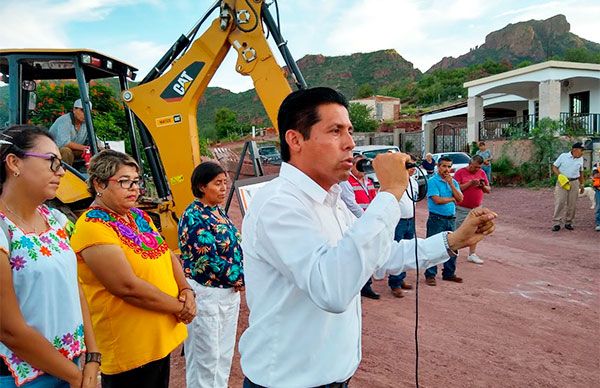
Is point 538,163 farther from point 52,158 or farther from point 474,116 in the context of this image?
point 52,158

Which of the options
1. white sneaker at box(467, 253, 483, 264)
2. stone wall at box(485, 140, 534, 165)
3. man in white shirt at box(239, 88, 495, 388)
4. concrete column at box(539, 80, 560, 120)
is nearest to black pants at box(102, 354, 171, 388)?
man in white shirt at box(239, 88, 495, 388)

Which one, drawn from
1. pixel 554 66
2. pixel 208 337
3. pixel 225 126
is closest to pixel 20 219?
pixel 208 337

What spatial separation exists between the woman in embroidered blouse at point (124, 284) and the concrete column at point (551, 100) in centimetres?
1992

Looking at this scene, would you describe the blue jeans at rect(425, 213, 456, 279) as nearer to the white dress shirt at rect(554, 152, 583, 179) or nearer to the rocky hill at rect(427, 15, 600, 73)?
the white dress shirt at rect(554, 152, 583, 179)

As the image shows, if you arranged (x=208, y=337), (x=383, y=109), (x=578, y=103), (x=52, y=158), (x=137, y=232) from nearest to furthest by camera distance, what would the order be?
(x=52, y=158) → (x=137, y=232) → (x=208, y=337) → (x=578, y=103) → (x=383, y=109)

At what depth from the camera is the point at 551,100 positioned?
18828mm

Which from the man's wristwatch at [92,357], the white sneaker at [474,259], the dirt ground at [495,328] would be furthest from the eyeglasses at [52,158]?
the white sneaker at [474,259]

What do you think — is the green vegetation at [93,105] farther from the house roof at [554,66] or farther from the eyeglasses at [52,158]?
the house roof at [554,66]

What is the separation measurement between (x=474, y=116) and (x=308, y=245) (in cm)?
2313

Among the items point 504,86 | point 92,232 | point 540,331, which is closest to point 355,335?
point 92,232

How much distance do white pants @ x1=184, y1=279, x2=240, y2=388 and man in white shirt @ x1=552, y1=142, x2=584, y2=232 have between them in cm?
907

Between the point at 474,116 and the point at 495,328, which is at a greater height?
the point at 474,116

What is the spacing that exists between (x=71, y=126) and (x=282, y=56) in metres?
2.71

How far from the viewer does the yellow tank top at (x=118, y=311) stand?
234 cm
